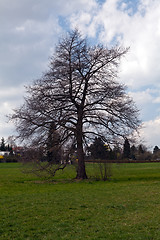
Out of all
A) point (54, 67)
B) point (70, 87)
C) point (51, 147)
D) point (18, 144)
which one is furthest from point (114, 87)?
point (18, 144)

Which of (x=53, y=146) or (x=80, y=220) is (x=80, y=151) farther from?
(x=80, y=220)

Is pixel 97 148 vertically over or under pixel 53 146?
under

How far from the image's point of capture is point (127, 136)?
87.0ft

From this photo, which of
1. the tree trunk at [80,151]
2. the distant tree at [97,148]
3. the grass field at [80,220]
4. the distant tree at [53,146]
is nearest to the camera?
the grass field at [80,220]

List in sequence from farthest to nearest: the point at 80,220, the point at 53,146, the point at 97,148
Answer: the point at 97,148 < the point at 53,146 < the point at 80,220

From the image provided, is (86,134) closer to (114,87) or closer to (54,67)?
(114,87)

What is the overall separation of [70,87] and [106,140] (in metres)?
→ 6.18

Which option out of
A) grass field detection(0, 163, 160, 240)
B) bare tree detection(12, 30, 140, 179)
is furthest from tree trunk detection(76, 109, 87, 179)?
grass field detection(0, 163, 160, 240)

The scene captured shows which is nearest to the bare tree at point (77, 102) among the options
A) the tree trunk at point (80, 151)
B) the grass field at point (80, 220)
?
the tree trunk at point (80, 151)

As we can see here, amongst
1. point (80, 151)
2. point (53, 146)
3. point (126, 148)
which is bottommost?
point (80, 151)

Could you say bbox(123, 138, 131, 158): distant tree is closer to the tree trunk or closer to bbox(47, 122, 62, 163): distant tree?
the tree trunk

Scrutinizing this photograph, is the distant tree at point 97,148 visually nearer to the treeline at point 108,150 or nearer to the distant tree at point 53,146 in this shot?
the treeline at point 108,150

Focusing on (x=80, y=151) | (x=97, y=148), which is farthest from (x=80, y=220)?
(x=80, y=151)

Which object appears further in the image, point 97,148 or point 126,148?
point 97,148
